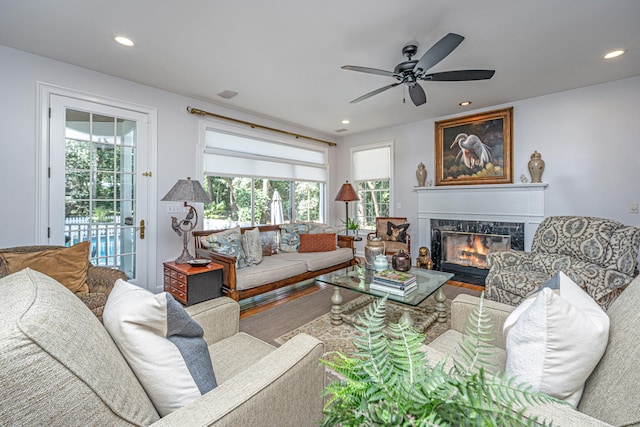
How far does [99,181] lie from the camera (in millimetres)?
3146

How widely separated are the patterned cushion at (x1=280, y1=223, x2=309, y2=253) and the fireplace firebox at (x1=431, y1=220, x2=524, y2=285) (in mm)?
2308

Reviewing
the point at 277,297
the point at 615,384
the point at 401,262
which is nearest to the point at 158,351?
the point at 615,384

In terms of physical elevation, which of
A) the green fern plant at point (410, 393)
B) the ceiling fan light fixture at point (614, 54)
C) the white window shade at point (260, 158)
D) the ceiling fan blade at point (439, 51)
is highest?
the ceiling fan light fixture at point (614, 54)

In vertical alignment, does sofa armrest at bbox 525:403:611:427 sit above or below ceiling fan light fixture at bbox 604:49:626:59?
below

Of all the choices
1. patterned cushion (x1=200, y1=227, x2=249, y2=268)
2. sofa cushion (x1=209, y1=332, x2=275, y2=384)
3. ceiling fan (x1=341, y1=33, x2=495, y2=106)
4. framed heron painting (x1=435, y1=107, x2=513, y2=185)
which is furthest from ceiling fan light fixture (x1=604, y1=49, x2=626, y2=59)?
patterned cushion (x1=200, y1=227, x2=249, y2=268)

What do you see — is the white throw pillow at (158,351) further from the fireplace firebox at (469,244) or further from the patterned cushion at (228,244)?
the fireplace firebox at (469,244)

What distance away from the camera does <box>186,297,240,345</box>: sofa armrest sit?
147 centimetres

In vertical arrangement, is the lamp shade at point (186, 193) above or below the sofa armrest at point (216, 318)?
above

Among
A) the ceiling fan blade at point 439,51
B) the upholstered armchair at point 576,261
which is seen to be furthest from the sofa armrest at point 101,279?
the upholstered armchair at point 576,261

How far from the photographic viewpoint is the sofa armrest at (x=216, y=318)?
1.47 m

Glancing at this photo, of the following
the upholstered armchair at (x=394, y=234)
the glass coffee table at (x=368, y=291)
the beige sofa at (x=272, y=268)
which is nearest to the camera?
the glass coffee table at (x=368, y=291)

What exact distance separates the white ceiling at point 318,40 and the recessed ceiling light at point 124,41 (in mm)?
50

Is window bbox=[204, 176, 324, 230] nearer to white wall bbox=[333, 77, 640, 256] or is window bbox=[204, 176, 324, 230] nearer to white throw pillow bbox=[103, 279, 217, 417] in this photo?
white throw pillow bbox=[103, 279, 217, 417]

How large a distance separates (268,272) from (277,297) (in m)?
0.47
